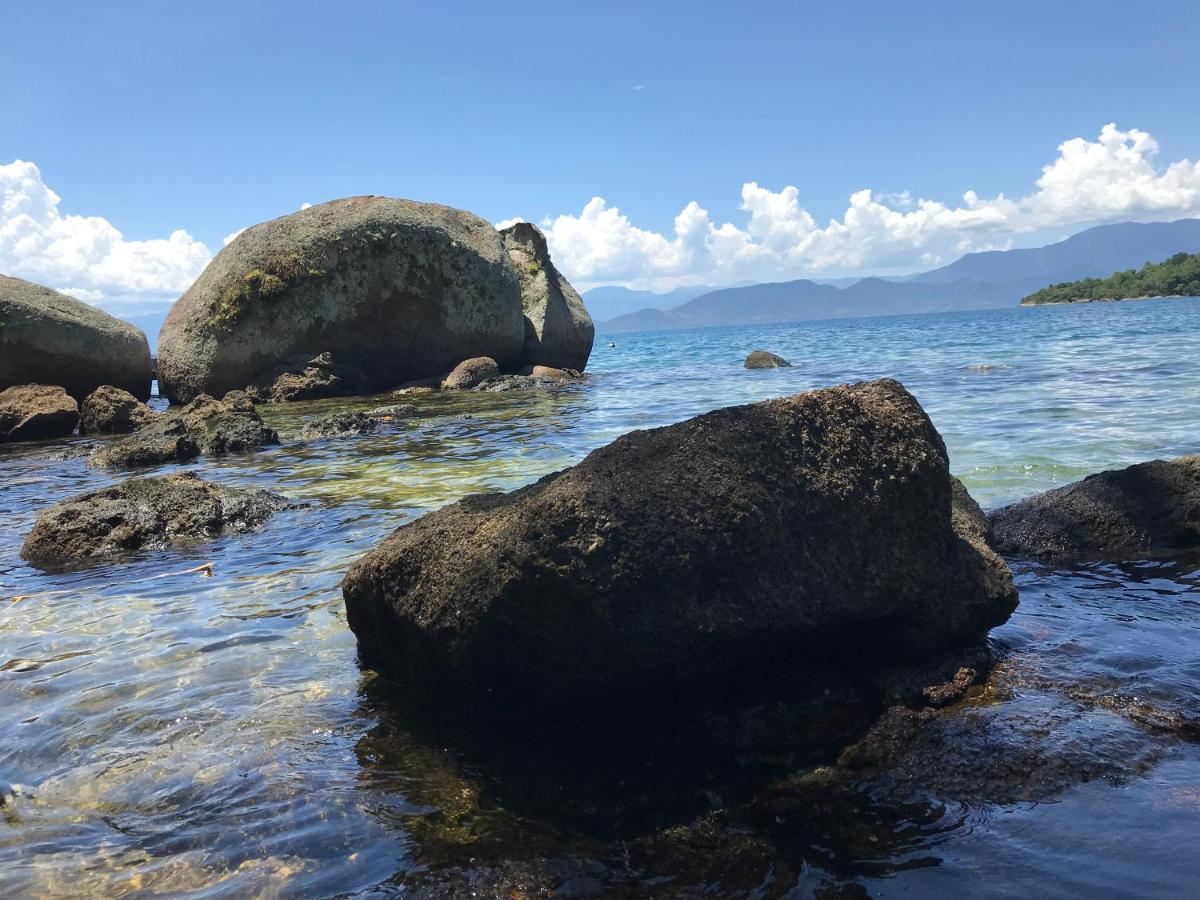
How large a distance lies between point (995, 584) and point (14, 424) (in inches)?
697

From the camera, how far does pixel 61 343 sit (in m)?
18.8

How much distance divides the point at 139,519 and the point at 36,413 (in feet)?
36.9

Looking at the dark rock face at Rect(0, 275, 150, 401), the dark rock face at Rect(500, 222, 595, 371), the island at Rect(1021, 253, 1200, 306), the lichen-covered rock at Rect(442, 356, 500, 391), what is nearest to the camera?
the dark rock face at Rect(0, 275, 150, 401)

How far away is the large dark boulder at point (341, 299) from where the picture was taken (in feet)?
69.8

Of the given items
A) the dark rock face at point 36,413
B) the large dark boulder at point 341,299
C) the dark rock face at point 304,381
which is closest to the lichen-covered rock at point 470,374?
the large dark boulder at point 341,299

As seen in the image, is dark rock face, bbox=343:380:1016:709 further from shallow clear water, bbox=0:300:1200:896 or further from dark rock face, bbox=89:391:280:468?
dark rock face, bbox=89:391:280:468

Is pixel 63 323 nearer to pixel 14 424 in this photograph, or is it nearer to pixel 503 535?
pixel 14 424

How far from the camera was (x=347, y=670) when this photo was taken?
4.39 m

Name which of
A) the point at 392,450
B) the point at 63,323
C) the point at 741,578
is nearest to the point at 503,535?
the point at 741,578

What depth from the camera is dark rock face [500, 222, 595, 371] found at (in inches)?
1029

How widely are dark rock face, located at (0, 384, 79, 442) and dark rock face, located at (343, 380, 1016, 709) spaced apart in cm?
1545

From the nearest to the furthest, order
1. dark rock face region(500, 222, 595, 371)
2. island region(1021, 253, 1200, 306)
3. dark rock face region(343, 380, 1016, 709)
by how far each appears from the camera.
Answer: dark rock face region(343, 380, 1016, 709) < dark rock face region(500, 222, 595, 371) < island region(1021, 253, 1200, 306)

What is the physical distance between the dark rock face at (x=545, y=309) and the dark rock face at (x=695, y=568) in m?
22.2

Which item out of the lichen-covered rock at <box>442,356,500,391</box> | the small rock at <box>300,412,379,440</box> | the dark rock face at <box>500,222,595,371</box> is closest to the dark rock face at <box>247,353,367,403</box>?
the lichen-covered rock at <box>442,356,500,391</box>
